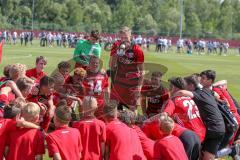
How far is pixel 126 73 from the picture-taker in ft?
34.0

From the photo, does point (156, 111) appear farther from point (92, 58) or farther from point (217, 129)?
point (217, 129)

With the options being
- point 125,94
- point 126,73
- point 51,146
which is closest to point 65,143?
point 51,146

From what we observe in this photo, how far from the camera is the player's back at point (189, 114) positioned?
830cm

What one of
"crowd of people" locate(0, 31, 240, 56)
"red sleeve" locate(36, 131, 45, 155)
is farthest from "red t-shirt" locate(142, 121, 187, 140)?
"crowd of people" locate(0, 31, 240, 56)

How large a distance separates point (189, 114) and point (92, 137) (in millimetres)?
1909

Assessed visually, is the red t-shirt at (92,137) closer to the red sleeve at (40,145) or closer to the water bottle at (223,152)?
the red sleeve at (40,145)

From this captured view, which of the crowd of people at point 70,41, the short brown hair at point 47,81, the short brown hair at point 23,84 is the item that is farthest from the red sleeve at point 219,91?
the crowd of people at point 70,41

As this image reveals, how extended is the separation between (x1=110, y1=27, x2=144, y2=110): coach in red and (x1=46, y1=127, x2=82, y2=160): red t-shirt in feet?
9.02

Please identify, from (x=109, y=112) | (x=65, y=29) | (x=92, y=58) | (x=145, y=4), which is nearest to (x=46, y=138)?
(x=109, y=112)

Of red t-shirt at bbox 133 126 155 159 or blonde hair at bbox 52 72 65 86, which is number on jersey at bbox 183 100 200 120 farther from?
blonde hair at bbox 52 72 65 86

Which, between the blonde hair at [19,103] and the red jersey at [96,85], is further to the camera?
the red jersey at [96,85]

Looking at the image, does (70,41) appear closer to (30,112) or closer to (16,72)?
(16,72)

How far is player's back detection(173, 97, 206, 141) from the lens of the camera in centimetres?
830

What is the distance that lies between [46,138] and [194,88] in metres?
3.00
